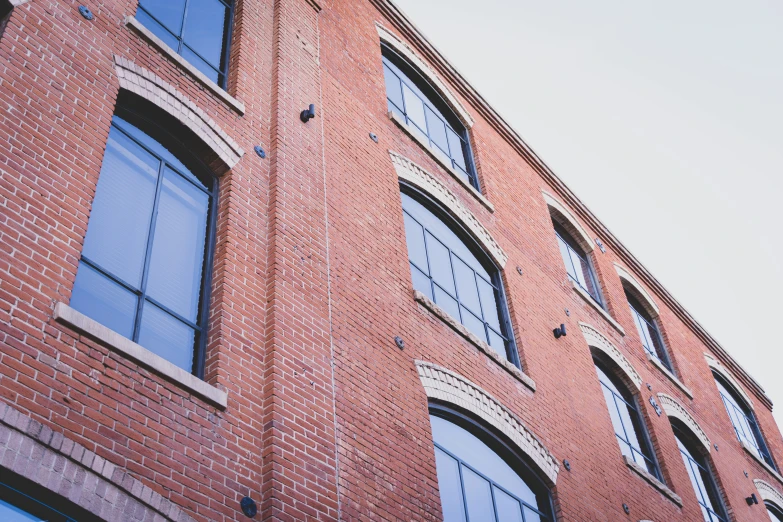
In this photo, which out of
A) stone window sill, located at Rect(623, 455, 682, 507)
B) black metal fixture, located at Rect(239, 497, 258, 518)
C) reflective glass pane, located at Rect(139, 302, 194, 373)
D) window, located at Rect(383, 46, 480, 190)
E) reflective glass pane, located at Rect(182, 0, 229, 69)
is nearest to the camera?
black metal fixture, located at Rect(239, 497, 258, 518)

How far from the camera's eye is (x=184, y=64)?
29.3 feet

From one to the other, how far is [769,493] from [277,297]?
636 inches

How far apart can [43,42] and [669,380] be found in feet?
48.4

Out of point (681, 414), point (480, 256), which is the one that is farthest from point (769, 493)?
point (480, 256)

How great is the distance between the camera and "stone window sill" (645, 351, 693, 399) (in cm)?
1738

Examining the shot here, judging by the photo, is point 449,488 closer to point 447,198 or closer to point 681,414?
point 447,198

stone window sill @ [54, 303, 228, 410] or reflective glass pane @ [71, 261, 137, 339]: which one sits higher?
reflective glass pane @ [71, 261, 137, 339]

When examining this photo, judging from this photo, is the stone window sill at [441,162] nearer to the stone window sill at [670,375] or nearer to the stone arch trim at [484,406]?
the stone arch trim at [484,406]

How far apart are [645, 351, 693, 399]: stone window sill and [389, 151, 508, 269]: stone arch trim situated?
221 inches

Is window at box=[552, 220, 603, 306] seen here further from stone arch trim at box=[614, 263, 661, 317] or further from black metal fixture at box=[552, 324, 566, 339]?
black metal fixture at box=[552, 324, 566, 339]

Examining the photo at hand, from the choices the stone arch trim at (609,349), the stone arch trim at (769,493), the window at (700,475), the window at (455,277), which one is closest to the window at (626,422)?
the stone arch trim at (609,349)

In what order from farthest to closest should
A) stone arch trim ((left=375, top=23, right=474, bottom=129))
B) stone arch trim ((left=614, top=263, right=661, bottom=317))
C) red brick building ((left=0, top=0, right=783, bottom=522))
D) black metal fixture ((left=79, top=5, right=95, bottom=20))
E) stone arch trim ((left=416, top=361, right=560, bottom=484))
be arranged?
stone arch trim ((left=614, top=263, right=661, bottom=317)), stone arch trim ((left=375, top=23, right=474, bottom=129)), stone arch trim ((left=416, top=361, right=560, bottom=484)), black metal fixture ((left=79, top=5, right=95, bottom=20)), red brick building ((left=0, top=0, right=783, bottom=522))

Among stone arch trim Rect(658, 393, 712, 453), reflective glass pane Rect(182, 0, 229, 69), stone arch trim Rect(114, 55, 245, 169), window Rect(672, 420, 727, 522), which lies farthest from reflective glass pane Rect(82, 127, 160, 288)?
window Rect(672, 420, 727, 522)

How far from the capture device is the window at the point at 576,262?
674 inches
